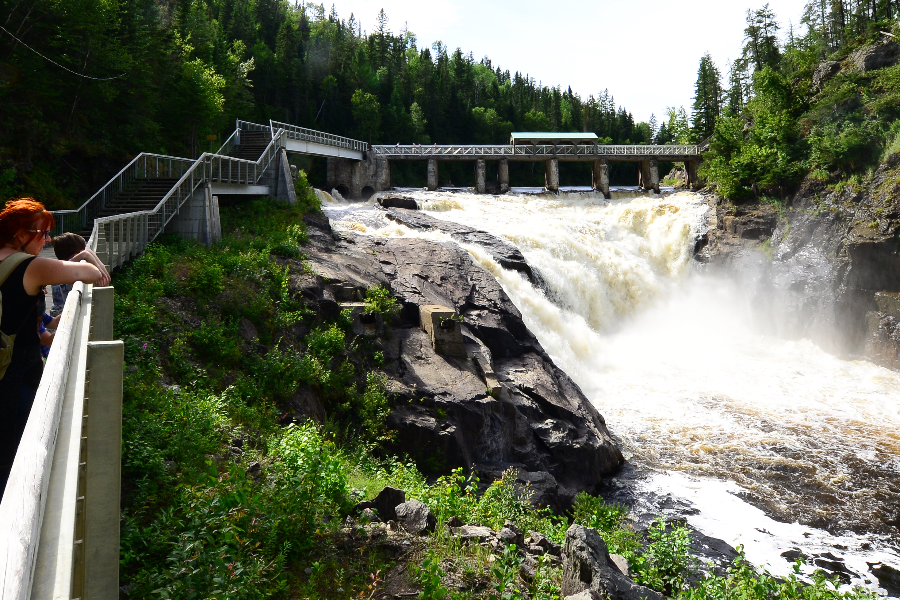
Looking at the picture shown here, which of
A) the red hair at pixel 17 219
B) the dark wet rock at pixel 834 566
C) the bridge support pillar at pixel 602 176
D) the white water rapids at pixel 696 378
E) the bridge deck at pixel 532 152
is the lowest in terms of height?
the dark wet rock at pixel 834 566

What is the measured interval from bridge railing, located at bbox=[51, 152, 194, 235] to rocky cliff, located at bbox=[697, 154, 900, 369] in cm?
2380

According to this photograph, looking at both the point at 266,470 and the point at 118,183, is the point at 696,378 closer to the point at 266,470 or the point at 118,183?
the point at 266,470

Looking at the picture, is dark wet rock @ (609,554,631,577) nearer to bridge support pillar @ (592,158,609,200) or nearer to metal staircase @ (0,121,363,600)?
metal staircase @ (0,121,363,600)

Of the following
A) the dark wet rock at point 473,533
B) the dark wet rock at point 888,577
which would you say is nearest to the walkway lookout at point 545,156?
the dark wet rock at point 888,577

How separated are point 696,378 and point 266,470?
56.0 ft

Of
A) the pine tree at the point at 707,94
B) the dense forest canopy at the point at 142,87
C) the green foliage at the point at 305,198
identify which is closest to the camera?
the dense forest canopy at the point at 142,87

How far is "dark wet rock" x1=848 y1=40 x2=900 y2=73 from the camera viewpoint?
1073 inches

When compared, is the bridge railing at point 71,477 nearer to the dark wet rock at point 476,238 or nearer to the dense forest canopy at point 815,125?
the dark wet rock at point 476,238

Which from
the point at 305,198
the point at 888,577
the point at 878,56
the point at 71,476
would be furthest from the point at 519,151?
the point at 71,476

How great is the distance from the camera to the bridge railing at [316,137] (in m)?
27.4

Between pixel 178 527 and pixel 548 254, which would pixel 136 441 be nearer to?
pixel 178 527

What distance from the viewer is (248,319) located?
11766 mm

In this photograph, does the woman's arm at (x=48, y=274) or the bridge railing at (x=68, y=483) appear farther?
the woman's arm at (x=48, y=274)

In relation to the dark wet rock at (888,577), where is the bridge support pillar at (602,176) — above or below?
above
